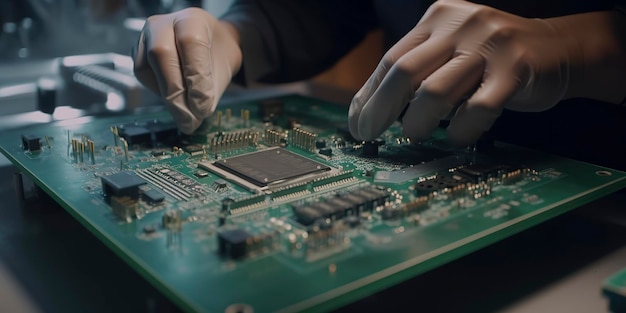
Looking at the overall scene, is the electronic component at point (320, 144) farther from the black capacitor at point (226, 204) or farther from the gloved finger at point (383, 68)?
the black capacitor at point (226, 204)

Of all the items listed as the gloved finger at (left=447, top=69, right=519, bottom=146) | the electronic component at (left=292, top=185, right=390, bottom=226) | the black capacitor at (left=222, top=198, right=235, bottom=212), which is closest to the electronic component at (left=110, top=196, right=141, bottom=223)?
the black capacitor at (left=222, top=198, right=235, bottom=212)

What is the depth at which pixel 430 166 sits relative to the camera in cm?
122

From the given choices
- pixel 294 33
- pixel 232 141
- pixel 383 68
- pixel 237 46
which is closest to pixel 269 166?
pixel 232 141

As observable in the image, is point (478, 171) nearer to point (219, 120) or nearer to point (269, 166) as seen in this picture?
point (269, 166)

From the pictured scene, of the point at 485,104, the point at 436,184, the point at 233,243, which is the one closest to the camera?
the point at 233,243

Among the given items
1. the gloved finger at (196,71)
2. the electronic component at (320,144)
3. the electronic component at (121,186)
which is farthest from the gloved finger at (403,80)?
the electronic component at (121,186)

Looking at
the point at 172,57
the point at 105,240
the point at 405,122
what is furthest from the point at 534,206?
the point at 172,57

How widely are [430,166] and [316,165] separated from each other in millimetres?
224

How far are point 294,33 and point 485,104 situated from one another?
94cm

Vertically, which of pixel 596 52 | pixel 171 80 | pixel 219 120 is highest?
pixel 596 52

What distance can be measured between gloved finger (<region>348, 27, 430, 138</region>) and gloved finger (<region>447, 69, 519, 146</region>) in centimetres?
18

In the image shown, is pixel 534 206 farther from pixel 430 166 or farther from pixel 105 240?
pixel 105 240

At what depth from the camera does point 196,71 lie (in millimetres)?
1432

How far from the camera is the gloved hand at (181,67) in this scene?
143 centimetres
